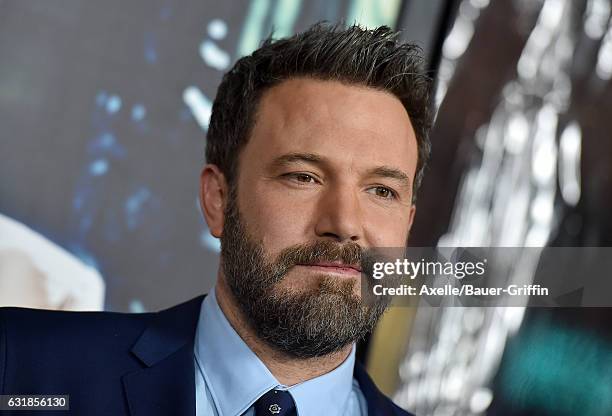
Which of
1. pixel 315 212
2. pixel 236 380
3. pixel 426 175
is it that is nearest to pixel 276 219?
pixel 315 212

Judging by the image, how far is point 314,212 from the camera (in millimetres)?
1702

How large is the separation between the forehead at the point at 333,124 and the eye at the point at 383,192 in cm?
5

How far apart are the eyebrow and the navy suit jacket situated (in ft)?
1.19

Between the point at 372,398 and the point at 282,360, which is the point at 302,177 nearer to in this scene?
the point at 282,360

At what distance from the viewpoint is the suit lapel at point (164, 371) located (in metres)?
1.65

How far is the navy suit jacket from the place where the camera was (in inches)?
65.1

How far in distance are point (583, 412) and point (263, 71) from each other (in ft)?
4.43

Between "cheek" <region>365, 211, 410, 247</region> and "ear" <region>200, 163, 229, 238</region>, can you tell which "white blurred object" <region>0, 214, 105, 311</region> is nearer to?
"ear" <region>200, 163, 229, 238</region>

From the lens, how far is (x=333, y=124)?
177 cm

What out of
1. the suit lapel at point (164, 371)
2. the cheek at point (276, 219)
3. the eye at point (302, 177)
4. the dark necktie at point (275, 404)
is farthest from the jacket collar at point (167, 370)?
the eye at point (302, 177)

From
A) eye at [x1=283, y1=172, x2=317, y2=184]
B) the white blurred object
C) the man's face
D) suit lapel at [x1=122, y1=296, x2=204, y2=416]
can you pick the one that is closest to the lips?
the man's face

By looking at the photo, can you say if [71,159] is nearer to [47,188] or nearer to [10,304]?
[47,188]

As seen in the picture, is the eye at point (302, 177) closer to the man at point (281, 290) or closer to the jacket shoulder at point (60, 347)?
the man at point (281, 290)

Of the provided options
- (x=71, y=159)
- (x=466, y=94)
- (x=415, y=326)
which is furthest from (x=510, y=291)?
(x=71, y=159)
